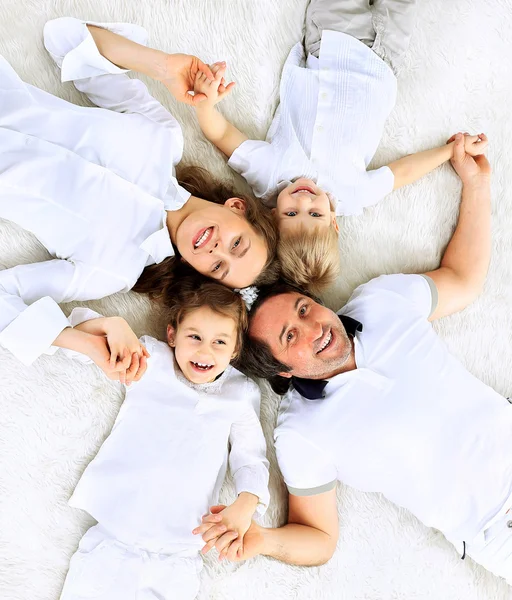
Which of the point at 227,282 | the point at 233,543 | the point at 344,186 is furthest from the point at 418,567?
the point at 344,186

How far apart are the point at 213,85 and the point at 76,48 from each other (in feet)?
1.15

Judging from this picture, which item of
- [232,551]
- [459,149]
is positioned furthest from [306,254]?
[232,551]

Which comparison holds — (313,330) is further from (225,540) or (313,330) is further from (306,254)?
(225,540)

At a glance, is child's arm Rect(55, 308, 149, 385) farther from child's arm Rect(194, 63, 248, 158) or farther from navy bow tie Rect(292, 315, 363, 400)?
child's arm Rect(194, 63, 248, 158)

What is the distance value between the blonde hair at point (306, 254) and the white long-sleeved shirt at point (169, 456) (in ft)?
1.08

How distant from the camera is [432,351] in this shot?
171 cm

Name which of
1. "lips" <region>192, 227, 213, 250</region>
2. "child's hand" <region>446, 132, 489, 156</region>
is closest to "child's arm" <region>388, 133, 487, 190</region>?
"child's hand" <region>446, 132, 489, 156</region>

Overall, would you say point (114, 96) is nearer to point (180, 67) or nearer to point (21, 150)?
point (180, 67)

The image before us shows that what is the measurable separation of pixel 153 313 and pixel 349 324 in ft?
1.81

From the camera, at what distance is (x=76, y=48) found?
151cm

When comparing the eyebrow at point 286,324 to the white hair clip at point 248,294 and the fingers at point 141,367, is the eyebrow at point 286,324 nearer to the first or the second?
the white hair clip at point 248,294

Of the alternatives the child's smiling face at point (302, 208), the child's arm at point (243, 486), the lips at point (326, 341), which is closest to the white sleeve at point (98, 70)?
the child's smiling face at point (302, 208)

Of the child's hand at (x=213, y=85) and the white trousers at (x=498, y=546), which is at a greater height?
the child's hand at (x=213, y=85)

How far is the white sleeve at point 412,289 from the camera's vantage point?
1.75 m
